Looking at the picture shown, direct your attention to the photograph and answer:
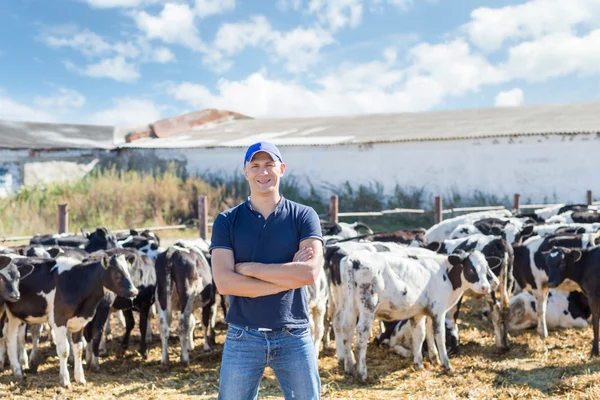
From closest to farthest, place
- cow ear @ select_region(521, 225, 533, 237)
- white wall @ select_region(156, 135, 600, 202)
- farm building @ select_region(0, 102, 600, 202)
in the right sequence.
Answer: cow ear @ select_region(521, 225, 533, 237), white wall @ select_region(156, 135, 600, 202), farm building @ select_region(0, 102, 600, 202)

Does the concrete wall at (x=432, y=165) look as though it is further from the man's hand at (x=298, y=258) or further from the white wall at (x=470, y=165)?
the man's hand at (x=298, y=258)

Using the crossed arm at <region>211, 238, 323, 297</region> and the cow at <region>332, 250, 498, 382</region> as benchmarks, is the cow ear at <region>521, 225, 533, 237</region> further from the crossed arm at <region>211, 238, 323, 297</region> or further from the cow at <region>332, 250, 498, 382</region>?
the crossed arm at <region>211, 238, 323, 297</region>

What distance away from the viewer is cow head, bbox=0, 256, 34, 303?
262 inches

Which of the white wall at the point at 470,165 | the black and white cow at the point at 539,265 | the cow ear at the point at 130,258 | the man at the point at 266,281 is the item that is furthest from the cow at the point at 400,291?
the white wall at the point at 470,165

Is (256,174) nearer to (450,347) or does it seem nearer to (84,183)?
(450,347)

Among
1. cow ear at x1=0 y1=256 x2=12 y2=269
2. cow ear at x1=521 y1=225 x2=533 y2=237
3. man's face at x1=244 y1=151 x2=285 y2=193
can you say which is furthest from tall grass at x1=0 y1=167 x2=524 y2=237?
man's face at x1=244 y1=151 x2=285 y2=193

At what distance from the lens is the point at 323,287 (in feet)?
26.2

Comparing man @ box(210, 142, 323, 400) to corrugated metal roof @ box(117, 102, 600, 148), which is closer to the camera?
man @ box(210, 142, 323, 400)

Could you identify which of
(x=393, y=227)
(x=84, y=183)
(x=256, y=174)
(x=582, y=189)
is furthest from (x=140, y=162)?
(x=256, y=174)

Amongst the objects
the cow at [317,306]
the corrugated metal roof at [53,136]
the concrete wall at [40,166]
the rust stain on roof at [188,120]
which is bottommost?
the cow at [317,306]

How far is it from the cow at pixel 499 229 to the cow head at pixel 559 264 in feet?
9.59

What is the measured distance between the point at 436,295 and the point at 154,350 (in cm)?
391

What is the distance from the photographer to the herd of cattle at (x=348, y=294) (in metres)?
6.94

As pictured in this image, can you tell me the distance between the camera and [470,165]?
22.8 m
